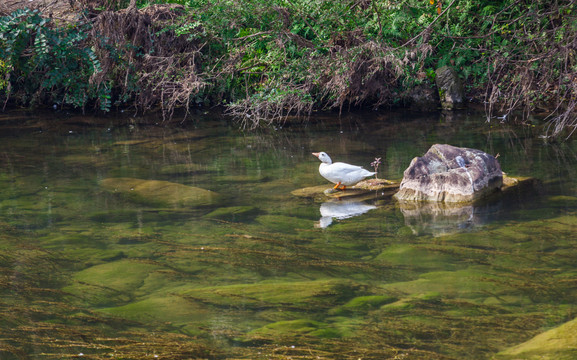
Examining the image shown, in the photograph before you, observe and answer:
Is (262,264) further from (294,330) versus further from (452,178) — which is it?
(452,178)

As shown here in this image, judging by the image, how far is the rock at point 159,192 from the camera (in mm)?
7770

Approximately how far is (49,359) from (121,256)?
2.09m

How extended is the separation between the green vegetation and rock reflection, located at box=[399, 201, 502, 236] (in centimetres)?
598

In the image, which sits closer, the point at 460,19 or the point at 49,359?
the point at 49,359

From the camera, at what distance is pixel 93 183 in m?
8.81

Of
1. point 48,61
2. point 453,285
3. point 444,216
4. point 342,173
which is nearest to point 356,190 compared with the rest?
point 342,173

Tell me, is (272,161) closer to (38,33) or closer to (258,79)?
(258,79)

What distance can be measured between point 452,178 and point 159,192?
3.83 metres

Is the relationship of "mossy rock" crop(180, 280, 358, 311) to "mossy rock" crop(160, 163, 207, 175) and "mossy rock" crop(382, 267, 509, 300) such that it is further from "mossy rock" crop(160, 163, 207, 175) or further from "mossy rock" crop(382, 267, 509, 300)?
"mossy rock" crop(160, 163, 207, 175)

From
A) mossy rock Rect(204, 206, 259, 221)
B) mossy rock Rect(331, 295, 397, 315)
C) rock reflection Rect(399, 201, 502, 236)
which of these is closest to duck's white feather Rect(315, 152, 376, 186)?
rock reflection Rect(399, 201, 502, 236)

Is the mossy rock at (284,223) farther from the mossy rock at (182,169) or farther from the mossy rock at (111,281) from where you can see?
the mossy rock at (182,169)

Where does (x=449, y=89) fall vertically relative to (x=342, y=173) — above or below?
above

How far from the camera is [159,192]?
822 centimetres

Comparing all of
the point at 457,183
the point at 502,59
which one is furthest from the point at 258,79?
the point at 457,183
